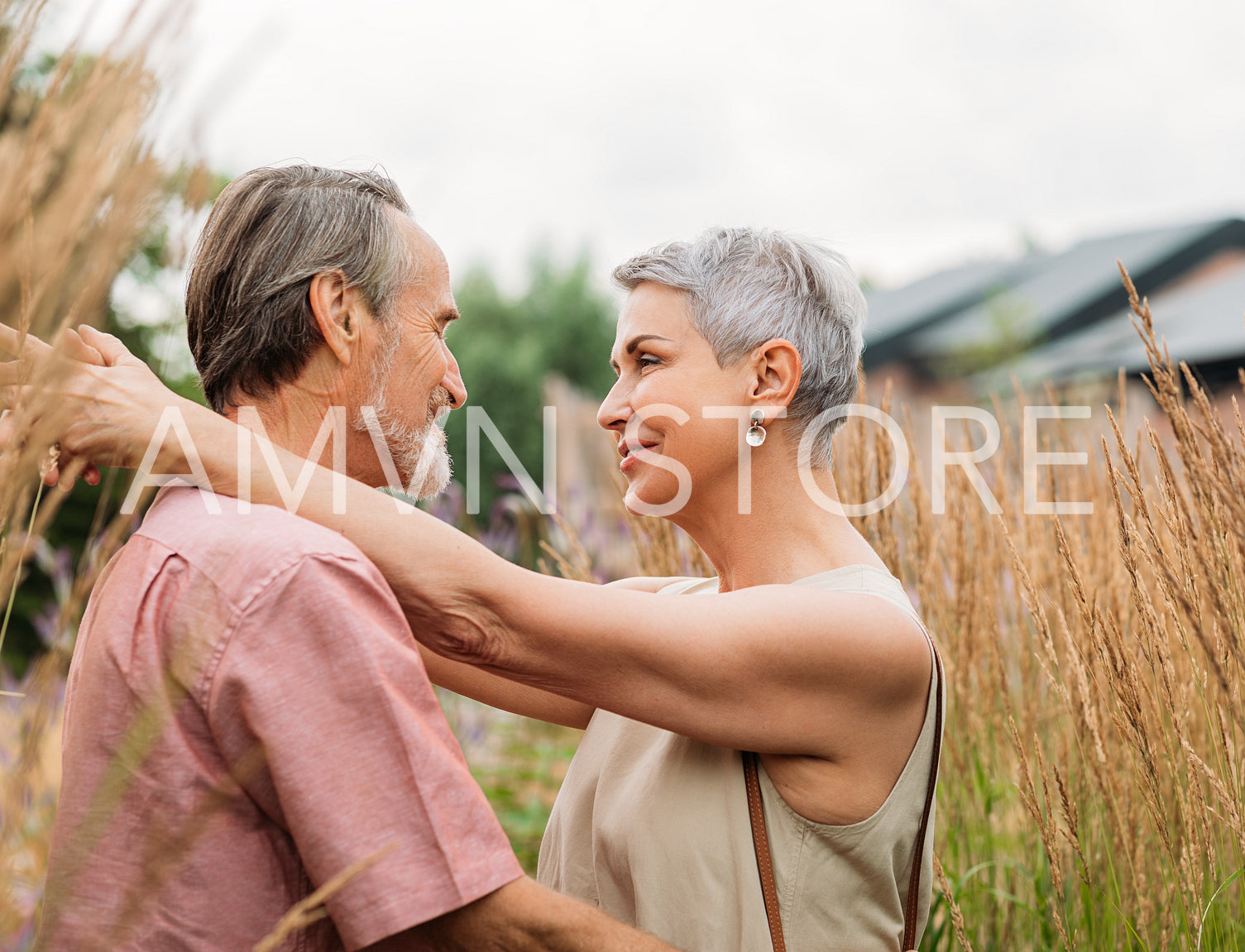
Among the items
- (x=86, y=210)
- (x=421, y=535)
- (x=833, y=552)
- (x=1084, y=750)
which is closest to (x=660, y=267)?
(x=833, y=552)

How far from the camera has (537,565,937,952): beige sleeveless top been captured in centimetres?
160

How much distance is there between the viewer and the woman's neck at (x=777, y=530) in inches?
72.1

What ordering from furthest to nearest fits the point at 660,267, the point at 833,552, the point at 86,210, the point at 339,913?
the point at 660,267 → the point at 833,552 → the point at 339,913 → the point at 86,210

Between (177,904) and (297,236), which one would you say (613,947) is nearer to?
(177,904)

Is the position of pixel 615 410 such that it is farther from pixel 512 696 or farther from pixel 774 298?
pixel 512 696

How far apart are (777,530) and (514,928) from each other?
0.90 meters

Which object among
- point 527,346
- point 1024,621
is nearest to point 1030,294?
point 527,346

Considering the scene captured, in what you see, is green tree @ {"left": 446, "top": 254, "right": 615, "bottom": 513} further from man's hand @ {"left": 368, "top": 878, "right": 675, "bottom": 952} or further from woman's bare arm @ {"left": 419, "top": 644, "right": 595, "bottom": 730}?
man's hand @ {"left": 368, "top": 878, "right": 675, "bottom": 952}

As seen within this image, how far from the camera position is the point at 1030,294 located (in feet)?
78.2

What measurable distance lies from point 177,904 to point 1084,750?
6.04 feet

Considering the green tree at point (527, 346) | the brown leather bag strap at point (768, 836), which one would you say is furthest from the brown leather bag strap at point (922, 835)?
the green tree at point (527, 346)

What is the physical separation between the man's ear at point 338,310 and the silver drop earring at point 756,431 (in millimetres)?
724

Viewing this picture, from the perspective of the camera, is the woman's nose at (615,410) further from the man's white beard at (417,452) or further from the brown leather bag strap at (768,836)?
the brown leather bag strap at (768,836)

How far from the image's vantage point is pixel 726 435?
1.87m
